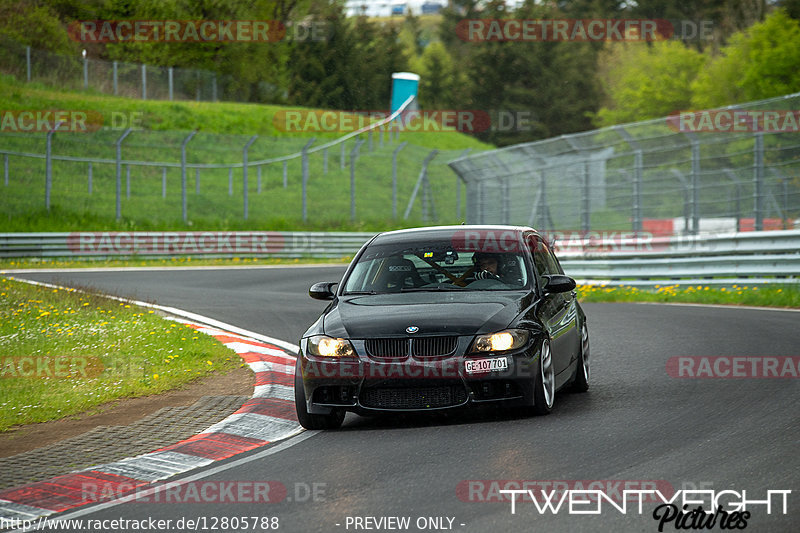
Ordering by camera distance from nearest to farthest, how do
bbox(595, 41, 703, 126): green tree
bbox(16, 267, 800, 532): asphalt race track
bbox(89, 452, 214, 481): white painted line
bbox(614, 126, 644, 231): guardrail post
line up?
bbox(16, 267, 800, 532): asphalt race track
bbox(89, 452, 214, 481): white painted line
bbox(614, 126, 644, 231): guardrail post
bbox(595, 41, 703, 126): green tree

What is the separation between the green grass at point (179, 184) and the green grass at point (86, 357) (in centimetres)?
1971

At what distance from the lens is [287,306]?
17.3 m

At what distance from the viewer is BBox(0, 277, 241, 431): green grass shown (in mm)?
9016

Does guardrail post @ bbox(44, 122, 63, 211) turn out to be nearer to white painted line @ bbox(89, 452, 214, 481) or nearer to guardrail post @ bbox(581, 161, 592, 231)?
guardrail post @ bbox(581, 161, 592, 231)

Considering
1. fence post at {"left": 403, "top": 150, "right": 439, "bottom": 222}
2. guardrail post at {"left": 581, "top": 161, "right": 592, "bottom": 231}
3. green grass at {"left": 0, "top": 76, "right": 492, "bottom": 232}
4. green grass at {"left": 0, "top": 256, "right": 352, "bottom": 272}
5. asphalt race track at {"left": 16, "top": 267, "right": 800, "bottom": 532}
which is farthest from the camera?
fence post at {"left": 403, "top": 150, "right": 439, "bottom": 222}

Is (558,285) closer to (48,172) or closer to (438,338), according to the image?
(438,338)

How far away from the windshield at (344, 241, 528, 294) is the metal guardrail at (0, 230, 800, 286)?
9.04 m

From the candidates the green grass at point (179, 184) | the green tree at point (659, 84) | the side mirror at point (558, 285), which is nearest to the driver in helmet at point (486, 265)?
the side mirror at point (558, 285)

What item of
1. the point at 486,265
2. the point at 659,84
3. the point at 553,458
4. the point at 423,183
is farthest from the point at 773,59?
Answer: the point at 553,458

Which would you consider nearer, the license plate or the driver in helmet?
the license plate

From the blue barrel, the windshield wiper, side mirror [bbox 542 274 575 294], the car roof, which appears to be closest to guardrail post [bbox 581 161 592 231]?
the car roof

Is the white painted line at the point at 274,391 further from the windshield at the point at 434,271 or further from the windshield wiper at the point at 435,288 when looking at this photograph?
the windshield wiper at the point at 435,288

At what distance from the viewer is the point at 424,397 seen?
7457mm

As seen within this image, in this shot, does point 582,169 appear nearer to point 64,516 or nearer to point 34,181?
point 34,181
